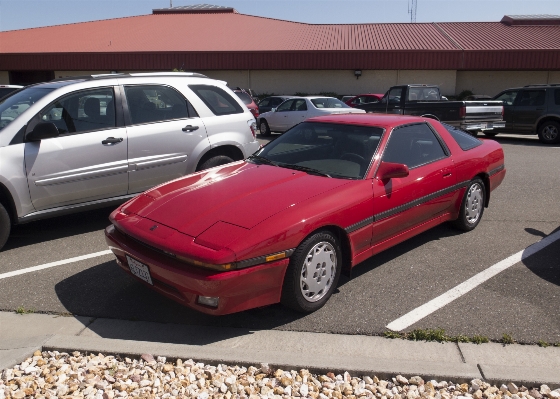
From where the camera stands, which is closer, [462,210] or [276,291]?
[276,291]

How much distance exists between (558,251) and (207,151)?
163 inches

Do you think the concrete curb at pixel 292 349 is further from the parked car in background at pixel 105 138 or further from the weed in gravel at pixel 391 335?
the parked car in background at pixel 105 138

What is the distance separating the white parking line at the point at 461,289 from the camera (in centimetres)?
Answer: 401

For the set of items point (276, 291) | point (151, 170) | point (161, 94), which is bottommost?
point (276, 291)

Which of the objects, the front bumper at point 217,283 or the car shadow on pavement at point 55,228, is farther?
the car shadow on pavement at point 55,228

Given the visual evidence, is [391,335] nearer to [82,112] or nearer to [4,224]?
[4,224]

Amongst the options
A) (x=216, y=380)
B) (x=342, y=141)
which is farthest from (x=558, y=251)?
(x=216, y=380)

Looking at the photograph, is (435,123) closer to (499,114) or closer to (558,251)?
(558,251)

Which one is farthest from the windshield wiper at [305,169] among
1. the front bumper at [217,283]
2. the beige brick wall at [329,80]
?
the beige brick wall at [329,80]

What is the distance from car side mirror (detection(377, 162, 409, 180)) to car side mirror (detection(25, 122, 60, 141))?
3330mm

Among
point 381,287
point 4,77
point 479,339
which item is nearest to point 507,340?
point 479,339

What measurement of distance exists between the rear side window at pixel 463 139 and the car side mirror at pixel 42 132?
4229 mm

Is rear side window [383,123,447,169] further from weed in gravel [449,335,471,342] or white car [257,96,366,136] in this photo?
white car [257,96,366,136]

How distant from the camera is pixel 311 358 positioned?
3.47 m
